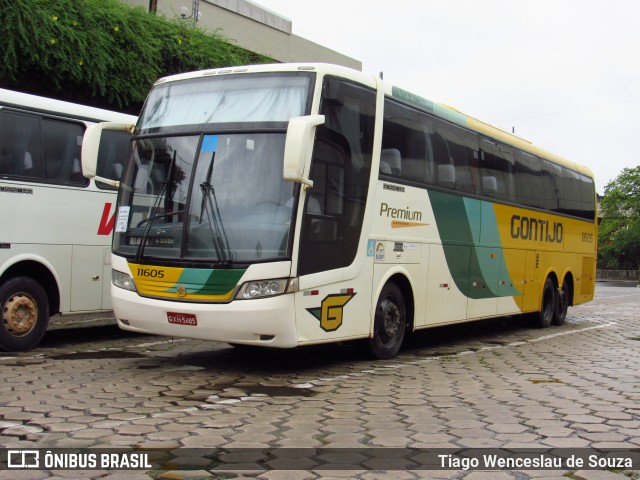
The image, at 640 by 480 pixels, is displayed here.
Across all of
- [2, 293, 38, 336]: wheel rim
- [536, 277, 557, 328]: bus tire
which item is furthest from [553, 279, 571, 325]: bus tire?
[2, 293, 38, 336]: wheel rim

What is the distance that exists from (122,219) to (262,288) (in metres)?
2.09

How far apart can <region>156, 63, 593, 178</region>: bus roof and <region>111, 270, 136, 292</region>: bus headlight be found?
2371 mm

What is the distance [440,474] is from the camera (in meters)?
4.82

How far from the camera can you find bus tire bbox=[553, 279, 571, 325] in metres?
16.7

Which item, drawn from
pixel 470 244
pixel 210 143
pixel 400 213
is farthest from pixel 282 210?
pixel 470 244

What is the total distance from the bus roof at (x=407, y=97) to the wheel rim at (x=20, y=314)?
322 cm

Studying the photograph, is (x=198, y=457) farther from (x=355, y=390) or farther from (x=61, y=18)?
(x=61, y=18)

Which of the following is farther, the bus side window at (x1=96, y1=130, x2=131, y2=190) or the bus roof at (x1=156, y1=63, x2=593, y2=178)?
the bus side window at (x1=96, y1=130, x2=131, y2=190)

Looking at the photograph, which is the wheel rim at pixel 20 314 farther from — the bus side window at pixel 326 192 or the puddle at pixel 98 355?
the bus side window at pixel 326 192

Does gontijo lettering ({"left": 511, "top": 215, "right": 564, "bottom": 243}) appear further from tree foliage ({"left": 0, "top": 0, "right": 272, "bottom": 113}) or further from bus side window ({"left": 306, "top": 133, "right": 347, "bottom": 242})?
tree foliage ({"left": 0, "top": 0, "right": 272, "bottom": 113})

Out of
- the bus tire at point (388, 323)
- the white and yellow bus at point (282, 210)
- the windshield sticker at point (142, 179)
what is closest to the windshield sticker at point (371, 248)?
the white and yellow bus at point (282, 210)

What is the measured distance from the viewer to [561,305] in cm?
1689

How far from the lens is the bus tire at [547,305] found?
16000mm

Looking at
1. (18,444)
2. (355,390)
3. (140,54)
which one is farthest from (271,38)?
(18,444)
